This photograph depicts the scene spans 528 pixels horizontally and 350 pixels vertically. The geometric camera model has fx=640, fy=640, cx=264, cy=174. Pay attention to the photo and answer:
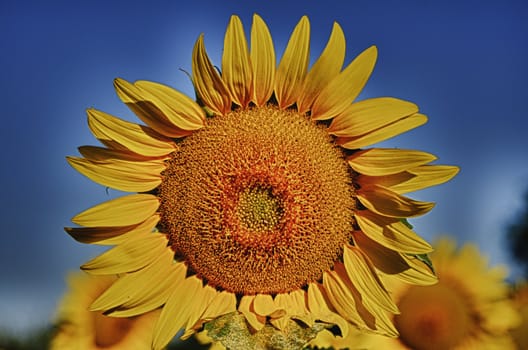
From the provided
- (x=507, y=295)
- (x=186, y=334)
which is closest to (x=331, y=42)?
(x=186, y=334)

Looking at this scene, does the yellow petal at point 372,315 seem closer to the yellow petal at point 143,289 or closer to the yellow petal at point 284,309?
the yellow petal at point 284,309

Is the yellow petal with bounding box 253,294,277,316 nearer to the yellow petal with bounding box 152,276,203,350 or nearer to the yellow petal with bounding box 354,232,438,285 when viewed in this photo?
the yellow petal with bounding box 152,276,203,350

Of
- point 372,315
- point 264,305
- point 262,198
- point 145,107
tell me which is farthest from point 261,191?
point 372,315

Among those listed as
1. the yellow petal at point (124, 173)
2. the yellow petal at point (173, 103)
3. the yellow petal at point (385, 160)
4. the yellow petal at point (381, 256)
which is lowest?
the yellow petal at point (381, 256)

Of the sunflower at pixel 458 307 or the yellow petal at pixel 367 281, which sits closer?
the yellow petal at pixel 367 281

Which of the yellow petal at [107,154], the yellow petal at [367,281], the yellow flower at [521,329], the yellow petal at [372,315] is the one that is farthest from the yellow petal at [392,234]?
the yellow flower at [521,329]

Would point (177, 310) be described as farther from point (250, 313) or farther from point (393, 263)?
point (393, 263)

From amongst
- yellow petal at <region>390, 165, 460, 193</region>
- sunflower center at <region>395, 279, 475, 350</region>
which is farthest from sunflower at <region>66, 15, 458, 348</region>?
sunflower center at <region>395, 279, 475, 350</region>
